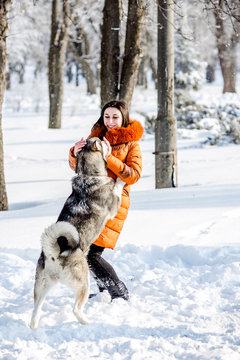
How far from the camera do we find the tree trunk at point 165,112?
28.2 ft

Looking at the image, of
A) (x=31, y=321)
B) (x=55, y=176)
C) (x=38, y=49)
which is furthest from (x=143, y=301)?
(x=38, y=49)

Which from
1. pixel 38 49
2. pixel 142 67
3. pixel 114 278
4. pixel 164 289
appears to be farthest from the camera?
pixel 38 49

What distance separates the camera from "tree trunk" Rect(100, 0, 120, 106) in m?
9.08

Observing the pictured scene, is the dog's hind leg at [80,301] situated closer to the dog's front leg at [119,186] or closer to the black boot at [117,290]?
the black boot at [117,290]

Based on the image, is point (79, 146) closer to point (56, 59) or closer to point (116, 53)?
point (116, 53)

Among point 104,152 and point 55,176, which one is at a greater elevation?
point 104,152

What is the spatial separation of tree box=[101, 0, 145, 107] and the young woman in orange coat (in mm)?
4979

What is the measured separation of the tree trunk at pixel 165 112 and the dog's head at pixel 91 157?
16.4 feet

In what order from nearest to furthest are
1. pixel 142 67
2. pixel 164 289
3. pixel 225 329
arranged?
pixel 225 329, pixel 164 289, pixel 142 67

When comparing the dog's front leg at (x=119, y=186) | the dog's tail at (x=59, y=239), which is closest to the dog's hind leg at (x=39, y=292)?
the dog's tail at (x=59, y=239)

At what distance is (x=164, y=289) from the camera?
4.74m

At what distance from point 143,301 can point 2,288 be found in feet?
4.85

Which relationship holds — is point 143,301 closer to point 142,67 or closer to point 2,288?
point 2,288

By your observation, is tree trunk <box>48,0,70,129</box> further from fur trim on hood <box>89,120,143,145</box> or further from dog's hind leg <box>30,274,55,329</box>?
dog's hind leg <box>30,274,55,329</box>
